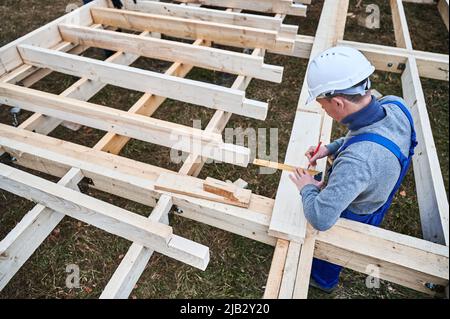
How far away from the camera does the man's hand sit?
2.02 meters

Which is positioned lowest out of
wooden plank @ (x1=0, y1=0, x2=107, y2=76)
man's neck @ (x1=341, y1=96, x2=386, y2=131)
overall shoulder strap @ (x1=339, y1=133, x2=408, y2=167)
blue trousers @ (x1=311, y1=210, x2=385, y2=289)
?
blue trousers @ (x1=311, y1=210, x2=385, y2=289)

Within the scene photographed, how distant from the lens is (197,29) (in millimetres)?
3730

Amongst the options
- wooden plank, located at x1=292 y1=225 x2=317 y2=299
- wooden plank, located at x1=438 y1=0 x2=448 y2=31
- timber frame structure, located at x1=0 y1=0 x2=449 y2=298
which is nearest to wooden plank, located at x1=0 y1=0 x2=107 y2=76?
timber frame structure, located at x1=0 y1=0 x2=449 y2=298

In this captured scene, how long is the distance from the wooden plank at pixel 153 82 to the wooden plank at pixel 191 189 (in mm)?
852

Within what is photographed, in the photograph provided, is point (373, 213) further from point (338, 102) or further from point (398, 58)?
point (398, 58)

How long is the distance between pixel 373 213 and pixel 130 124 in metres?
1.99

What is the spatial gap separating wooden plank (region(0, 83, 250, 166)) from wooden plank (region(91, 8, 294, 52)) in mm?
1548

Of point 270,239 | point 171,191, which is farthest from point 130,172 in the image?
point 270,239

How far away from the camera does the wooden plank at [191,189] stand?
218cm

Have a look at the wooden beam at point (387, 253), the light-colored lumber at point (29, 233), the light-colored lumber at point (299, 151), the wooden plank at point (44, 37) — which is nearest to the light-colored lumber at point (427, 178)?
the wooden beam at point (387, 253)

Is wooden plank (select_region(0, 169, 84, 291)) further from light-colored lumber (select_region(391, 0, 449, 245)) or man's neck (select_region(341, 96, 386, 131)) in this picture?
light-colored lumber (select_region(391, 0, 449, 245))

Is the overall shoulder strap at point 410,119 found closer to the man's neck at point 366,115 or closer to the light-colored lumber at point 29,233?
the man's neck at point 366,115
